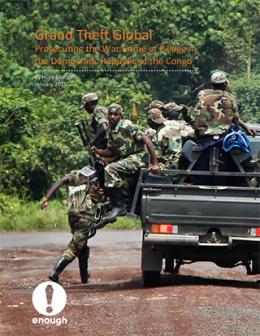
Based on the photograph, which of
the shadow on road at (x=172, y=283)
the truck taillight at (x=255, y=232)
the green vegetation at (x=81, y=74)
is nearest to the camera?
the truck taillight at (x=255, y=232)

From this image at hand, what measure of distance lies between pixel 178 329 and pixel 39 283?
382 cm

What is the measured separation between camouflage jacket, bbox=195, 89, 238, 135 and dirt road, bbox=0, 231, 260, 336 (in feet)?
5.34

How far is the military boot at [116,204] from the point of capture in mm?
10680

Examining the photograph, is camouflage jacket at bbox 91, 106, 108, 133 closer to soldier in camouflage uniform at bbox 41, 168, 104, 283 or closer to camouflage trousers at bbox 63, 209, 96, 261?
soldier in camouflage uniform at bbox 41, 168, 104, 283

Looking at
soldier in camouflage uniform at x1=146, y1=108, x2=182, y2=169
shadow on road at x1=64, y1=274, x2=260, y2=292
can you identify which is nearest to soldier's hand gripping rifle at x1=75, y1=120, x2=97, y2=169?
soldier in camouflage uniform at x1=146, y1=108, x2=182, y2=169

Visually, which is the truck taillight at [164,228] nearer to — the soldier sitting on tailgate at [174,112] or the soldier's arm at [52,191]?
the soldier's arm at [52,191]

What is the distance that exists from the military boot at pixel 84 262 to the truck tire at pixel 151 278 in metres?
0.85

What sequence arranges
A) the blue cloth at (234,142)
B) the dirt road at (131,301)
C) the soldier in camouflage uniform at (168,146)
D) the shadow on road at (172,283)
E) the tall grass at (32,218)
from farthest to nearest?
the tall grass at (32,218) < the soldier in camouflage uniform at (168,146) < the shadow on road at (172,283) < the blue cloth at (234,142) < the dirt road at (131,301)

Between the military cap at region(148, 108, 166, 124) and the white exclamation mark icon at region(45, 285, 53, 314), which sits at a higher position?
the military cap at region(148, 108, 166, 124)

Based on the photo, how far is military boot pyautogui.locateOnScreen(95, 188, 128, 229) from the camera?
35.0 ft

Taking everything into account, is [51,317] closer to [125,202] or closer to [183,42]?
[125,202]

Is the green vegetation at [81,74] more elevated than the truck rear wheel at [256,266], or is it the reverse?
the green vegetation at [81,74]

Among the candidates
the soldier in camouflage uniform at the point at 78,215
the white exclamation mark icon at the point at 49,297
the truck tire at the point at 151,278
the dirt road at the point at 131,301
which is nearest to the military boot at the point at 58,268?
the soldier in camouflage uniform at the point at 78,215

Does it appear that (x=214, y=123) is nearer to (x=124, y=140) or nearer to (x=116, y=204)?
(x=124, y=140)
